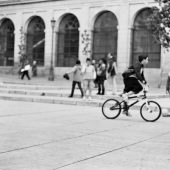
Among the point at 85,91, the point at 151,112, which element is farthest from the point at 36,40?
the point at 151,112

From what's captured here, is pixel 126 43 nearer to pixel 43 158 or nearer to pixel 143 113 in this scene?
pixel 143 113

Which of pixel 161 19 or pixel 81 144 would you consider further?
pixel 161 19

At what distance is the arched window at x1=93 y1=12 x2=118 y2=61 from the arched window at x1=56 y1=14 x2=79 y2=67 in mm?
2122

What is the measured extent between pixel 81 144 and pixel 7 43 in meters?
39.4

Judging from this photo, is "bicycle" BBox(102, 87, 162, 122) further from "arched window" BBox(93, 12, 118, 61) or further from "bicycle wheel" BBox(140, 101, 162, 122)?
"arched window" BBox(93, 12, 118, 61)

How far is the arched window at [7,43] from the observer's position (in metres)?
44.5

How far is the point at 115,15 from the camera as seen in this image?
3694 cm

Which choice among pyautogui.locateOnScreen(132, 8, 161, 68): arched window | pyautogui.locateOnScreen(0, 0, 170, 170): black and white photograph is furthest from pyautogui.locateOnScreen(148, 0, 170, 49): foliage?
pyautogui.locateOnScreen(132, 8, 161, 68): arched window

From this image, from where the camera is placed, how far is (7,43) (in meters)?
44.9

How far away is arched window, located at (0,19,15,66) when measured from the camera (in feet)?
146

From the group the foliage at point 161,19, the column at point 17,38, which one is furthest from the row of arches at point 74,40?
the foliage at point 161,19

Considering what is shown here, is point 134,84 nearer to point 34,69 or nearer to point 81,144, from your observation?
point 81,144

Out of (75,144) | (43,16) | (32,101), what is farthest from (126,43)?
(75,144)

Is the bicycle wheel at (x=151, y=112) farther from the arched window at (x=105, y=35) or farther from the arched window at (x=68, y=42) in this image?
the arched window at (x=68, y=42)
